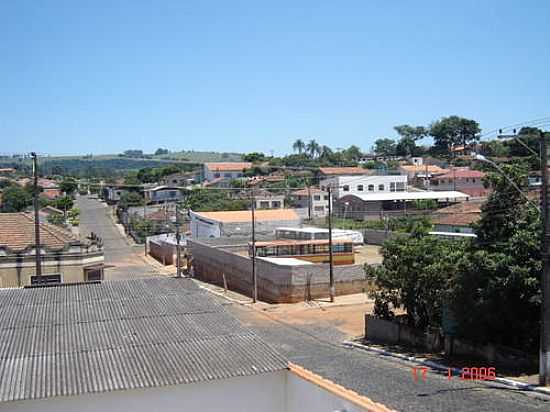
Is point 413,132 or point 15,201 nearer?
point 15,201

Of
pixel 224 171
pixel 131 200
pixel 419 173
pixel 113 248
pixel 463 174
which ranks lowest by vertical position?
pixel 113 248

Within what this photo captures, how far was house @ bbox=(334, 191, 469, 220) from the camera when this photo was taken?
7369 centimetres

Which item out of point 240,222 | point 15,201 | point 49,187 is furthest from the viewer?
point 49,187

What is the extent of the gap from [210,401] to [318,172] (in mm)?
97134

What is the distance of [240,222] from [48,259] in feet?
111

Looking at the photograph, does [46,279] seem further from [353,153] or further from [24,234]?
[353,153]

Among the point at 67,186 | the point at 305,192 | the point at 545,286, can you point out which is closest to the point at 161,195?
the point at 67,186

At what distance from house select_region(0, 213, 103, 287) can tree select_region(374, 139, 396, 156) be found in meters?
133

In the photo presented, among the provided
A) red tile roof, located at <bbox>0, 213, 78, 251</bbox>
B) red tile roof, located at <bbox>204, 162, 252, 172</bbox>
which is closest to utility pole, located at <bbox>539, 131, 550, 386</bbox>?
red tile roof, located at <bbox>0, 213, 78, 251</bbox>

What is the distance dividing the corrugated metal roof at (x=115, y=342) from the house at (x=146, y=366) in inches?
0.8

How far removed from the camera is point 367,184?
83875 millimetres

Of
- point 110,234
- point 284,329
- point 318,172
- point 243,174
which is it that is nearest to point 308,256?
point 284,329

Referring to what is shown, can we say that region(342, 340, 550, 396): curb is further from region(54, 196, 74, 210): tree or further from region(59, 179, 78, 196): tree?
region(59, 179, 78, 196): tree

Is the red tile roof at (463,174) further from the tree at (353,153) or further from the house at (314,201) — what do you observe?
the tree at (353,153)
